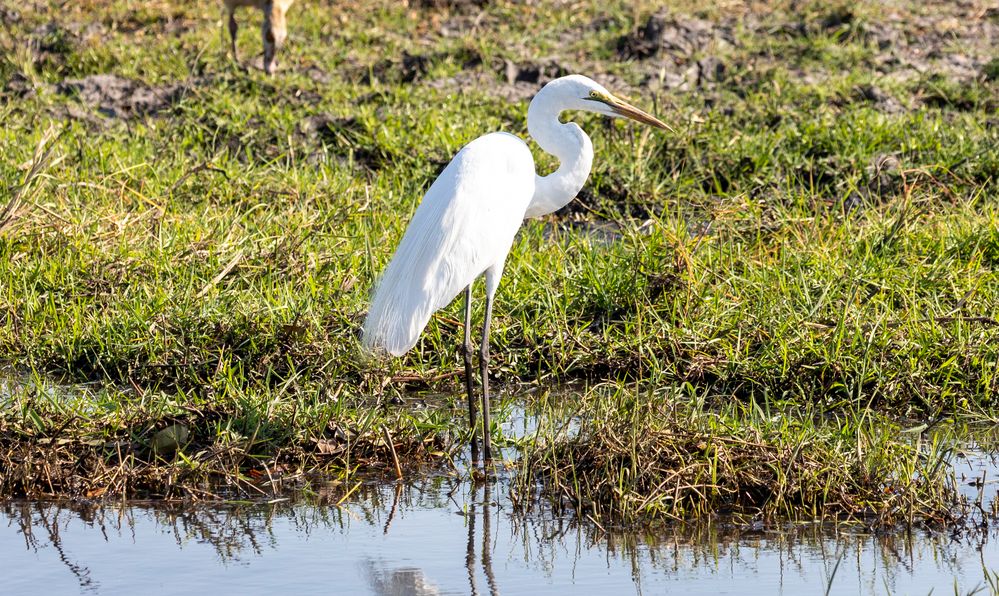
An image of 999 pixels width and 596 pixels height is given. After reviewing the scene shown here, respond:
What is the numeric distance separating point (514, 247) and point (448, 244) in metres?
1.70

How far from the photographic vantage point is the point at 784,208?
6.62 metres

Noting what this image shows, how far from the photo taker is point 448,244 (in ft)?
14.5

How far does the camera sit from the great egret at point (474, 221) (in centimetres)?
440

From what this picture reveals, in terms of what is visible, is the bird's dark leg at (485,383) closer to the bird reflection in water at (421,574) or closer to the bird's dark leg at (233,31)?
the bird reflection in water at (421,574)

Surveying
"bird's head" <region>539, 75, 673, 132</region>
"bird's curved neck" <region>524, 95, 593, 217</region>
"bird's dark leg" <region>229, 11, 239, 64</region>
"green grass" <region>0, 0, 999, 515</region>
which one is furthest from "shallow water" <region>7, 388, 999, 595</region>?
"bird's dark leg" <region>229, 11, 239, 64</region>

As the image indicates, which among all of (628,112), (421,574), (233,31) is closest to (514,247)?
(628,112)

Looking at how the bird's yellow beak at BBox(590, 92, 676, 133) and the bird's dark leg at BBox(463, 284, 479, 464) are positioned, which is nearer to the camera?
the bird's dark leg at BBox(463, 284, 479, 464)

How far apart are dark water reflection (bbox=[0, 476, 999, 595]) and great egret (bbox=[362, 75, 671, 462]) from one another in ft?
2.07

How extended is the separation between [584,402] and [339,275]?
6.08 ft

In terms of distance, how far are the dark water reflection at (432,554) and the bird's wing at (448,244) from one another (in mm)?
635

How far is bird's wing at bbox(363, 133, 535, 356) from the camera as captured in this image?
4.38 metres

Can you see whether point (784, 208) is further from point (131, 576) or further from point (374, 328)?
point (131, 576)

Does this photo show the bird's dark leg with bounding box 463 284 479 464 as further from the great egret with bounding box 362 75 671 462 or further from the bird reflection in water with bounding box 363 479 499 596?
the bird reflection in water with bounding box 363 479 499 596

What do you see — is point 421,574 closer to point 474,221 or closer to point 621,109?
point 474,221
